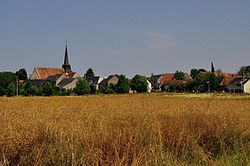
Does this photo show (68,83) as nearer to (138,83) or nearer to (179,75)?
(179,75)

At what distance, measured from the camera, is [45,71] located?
139 meters

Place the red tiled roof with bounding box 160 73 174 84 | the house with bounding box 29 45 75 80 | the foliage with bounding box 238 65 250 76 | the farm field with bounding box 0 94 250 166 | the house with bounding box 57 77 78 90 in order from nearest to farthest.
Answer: the farm field with bounding box 0 94 250 166 < the house with bounding box 57 77 78 90 < the foliage with bounding box 238 65 250 76 < the house with bounding box 29 45 75 80 < the red tiled roof with bounding box 160 73 174 84

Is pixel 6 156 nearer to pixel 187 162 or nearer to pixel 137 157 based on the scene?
pixel 137 157

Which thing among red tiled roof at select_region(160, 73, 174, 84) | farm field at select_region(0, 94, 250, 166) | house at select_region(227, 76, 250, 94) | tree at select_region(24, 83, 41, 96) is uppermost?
red tiled roof at select_region(160, 73, 174, 84)

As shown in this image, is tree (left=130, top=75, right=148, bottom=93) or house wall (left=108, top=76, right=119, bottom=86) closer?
tree (left=130, top=75, right=148, bottom=93)

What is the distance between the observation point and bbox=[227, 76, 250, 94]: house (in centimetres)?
10109

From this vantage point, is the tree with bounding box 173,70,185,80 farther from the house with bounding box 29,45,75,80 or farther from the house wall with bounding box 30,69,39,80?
the house wall with bounding box 30,69,39,80

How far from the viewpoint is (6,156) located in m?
5.87

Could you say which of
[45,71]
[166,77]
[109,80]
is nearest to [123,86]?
[109,80]

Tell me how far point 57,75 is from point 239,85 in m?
60.3

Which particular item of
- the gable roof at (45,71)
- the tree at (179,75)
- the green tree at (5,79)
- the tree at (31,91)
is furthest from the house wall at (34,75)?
the tree at (31,91)

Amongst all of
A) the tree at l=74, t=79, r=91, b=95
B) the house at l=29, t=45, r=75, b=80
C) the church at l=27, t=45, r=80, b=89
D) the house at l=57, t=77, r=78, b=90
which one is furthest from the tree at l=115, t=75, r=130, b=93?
the house at l=29, t=45, r=75, b=80

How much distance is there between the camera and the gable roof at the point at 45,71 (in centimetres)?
13575

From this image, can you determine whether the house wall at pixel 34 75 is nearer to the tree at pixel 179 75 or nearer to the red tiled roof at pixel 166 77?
the red tiled roof at pixel 166 77
